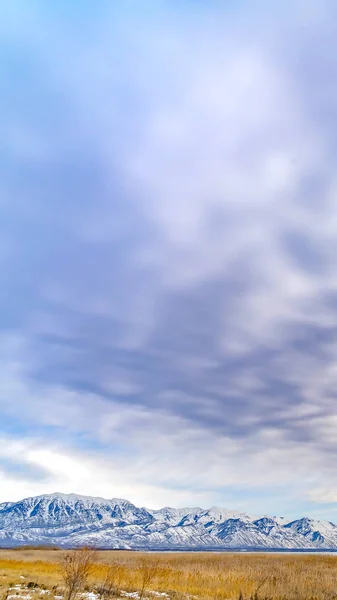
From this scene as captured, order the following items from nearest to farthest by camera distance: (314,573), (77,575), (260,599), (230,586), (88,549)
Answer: (77,575)
(88,549)
(260,599)
(230,586)
(314,573)

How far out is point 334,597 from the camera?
26.6 m

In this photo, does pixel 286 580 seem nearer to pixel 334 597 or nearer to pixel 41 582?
pixel 334 597

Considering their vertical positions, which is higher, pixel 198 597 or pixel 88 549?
pixel 88 549

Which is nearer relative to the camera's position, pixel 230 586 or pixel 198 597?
pixel 198 597

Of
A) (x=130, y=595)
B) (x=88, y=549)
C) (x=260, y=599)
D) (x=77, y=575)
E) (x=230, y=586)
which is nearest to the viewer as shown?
(x=77, y=575)

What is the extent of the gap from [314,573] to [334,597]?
41.1 ft

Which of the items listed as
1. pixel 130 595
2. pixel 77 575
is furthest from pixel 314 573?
pixel 77 575

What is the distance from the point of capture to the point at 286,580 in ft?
107

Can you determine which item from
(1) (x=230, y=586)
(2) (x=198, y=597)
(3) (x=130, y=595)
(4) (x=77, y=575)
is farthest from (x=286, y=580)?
(4) (x=77, y=575)

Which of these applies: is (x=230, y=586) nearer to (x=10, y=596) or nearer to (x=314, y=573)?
(x=314, y=573)

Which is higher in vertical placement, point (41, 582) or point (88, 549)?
point (88, 549)

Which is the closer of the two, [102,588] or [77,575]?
[77,575]

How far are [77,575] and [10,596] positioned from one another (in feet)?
11.8

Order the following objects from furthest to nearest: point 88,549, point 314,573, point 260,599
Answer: point 314,573
point 260,599
point 88,549
